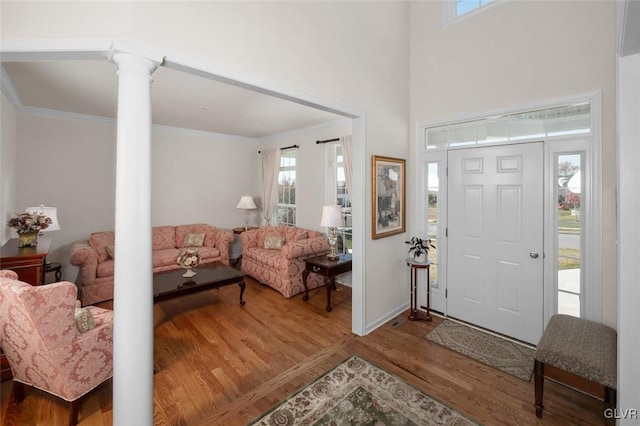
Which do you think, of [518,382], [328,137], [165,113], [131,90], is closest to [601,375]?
[518,382]

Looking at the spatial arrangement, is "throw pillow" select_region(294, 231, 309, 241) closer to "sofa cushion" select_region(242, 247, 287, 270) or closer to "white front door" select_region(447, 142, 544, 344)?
"sofa cushion" select_region(242, 247, 287, 270)

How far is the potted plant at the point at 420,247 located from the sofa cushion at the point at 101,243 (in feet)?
15.0

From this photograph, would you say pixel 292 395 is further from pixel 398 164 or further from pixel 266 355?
pixel 398 164

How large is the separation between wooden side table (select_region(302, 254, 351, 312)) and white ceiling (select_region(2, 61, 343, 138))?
2.30m

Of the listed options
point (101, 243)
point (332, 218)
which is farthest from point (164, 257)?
point (332, 218)

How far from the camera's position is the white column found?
1577 millimetres

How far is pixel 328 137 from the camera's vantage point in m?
5.23

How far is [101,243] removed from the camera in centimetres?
447

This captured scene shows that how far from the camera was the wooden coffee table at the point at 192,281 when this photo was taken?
3.29 metres

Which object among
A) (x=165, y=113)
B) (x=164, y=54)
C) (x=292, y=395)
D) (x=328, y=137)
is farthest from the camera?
(x=328, y=137)

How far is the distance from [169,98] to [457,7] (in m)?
3.88

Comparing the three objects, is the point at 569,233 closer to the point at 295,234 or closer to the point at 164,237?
the point at 295,234

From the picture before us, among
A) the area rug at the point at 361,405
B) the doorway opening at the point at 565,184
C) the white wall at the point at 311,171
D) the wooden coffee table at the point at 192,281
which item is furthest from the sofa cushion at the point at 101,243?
the doorway opening at the point at 565,184

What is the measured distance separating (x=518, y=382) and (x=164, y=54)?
360 cm
